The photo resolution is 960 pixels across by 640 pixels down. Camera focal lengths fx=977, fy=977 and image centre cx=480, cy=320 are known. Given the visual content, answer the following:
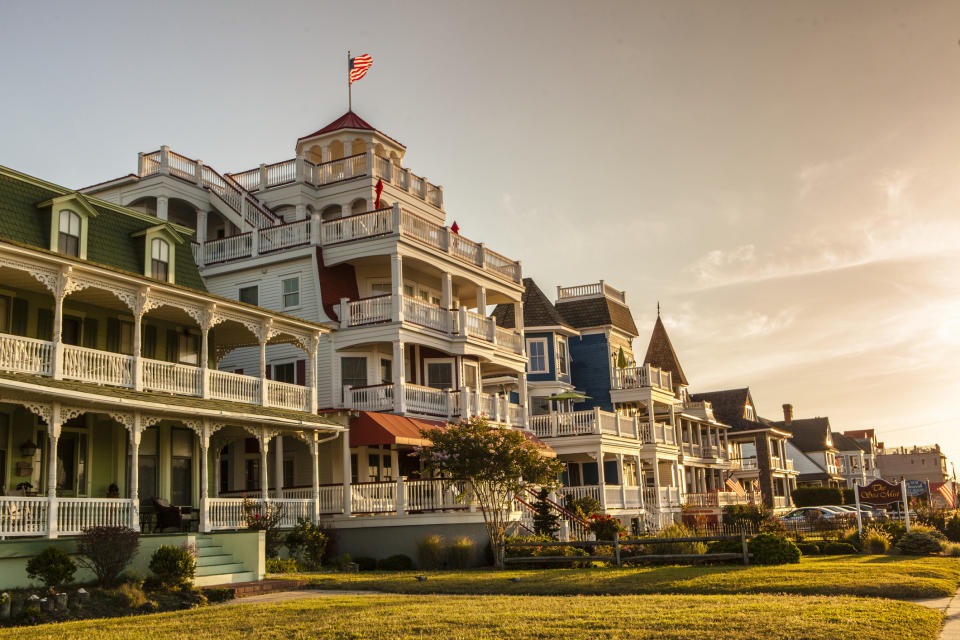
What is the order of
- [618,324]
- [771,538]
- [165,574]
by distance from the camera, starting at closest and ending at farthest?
[165,574] < [771,538] < [618,324]

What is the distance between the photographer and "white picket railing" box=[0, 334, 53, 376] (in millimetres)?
20188

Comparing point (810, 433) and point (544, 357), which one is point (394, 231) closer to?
point (544, 357)

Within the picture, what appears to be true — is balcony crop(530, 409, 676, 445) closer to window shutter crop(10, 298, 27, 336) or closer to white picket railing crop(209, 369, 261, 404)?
white picket railing crop(209, 369, 261, 404)

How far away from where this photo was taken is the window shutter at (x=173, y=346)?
27.6 m

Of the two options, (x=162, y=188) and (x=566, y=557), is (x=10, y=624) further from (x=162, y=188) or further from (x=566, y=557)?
(x=162, y=188)

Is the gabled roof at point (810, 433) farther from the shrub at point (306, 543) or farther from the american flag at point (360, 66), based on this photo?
the shrub at point (306, 543)

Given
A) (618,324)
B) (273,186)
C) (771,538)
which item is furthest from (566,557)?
(618,324)

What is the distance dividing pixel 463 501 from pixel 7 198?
15067 mm

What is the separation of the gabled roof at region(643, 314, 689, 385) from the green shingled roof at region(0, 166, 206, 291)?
39496 mm

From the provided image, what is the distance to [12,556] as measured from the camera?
18828 millimetres

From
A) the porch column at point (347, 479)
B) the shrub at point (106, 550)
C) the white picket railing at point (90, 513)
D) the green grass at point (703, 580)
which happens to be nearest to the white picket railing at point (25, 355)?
the white picket railing at point (90, 513)

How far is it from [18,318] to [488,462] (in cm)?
1263

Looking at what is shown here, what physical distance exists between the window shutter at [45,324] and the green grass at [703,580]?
862cm

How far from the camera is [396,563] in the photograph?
2777cm
